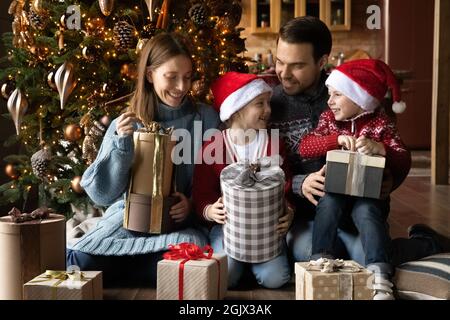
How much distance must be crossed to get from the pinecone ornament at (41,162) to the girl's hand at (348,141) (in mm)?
1456

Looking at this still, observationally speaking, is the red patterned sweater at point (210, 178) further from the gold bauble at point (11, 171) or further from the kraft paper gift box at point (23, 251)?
the gold bauble at point (11, 171)

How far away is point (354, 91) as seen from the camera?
2.37 metres

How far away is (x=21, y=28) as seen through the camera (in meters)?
3.19

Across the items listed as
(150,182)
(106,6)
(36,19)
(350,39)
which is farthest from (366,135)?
(350,39)

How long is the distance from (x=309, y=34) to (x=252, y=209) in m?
0.75

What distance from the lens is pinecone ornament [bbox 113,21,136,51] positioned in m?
3.01

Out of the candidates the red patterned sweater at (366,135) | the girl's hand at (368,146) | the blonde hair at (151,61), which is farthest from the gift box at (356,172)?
the blonde hair at (151,61)

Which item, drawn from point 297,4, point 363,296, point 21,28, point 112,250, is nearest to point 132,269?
point 112,250

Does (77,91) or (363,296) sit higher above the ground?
(77,91)

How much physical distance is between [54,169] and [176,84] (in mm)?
1044

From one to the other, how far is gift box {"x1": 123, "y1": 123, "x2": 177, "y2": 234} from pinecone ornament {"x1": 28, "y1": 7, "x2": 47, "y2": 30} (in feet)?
3.63

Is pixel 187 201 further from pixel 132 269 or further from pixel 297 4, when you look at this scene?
pixel 297 4

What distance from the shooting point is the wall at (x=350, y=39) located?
8227 mm

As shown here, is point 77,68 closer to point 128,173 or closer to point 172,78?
point 172,78
